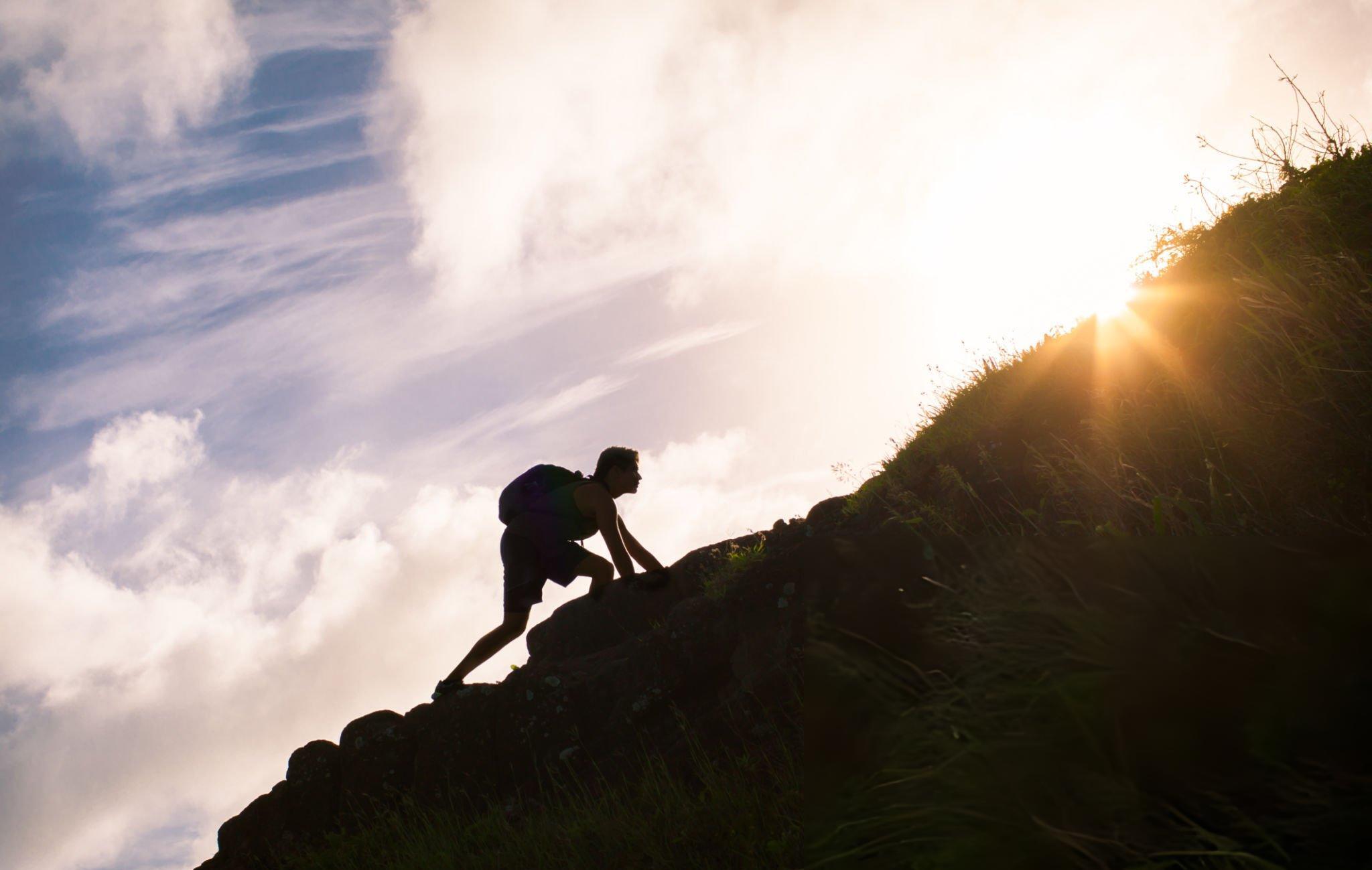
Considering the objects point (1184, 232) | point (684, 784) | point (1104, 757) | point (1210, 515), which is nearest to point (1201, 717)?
point (1104, 757)

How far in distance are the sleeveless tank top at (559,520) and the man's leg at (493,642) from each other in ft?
2.47

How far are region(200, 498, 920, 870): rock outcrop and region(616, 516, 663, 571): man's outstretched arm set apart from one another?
265 mm

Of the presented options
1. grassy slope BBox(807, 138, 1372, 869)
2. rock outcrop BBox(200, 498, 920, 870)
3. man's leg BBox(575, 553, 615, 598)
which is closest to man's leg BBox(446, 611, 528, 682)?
rock outcrop BBox(200, 498, 920, 870)

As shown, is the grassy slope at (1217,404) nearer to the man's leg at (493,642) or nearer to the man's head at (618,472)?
the man's head at (618,472)

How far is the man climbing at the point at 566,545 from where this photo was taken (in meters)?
6.77

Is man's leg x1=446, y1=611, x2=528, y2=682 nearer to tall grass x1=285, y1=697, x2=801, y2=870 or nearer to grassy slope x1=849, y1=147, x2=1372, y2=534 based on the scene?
tall grass x1=285, y1=697, x2=801, y2=870

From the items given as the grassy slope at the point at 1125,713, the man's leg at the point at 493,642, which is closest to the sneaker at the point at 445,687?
the man's leg at the point at 493,642

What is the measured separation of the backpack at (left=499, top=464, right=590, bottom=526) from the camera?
711cm

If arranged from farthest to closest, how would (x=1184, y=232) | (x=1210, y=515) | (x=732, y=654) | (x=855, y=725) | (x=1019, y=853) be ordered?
1. (x=732, y=654)
2. (x=1184, y=232)
3. (x=1210, y=515)
4. (x=855, y=725)
5. (x=1019, y=853)

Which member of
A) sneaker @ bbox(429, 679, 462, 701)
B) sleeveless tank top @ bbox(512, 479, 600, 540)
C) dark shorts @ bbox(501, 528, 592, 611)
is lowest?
sneaker @ bbox(429, 679, 462, 701)

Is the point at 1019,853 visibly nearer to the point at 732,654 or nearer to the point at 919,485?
the point at 732,654

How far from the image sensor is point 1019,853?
104cm

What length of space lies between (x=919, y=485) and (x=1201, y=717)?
5.00m

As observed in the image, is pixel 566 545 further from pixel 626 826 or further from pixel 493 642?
pixel 626 826
